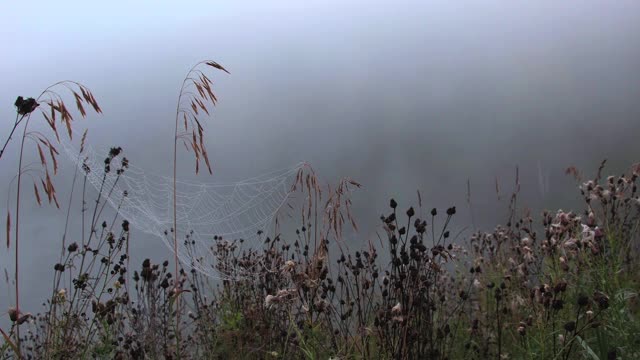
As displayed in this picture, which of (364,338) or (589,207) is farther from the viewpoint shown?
(589,207)

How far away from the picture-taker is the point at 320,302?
2.80 metres

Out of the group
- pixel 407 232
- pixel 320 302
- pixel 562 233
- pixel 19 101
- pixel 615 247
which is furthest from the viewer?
pixel 562 233

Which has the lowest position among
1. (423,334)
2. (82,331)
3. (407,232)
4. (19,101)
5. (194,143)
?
(423,334)

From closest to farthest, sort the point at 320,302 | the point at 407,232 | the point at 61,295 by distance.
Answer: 1. the point at 320,302
2. the point at 407,232
3. the point at 61,295

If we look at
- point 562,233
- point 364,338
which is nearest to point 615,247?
point 562,233

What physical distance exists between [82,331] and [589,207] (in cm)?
381

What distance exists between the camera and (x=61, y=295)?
141 inches

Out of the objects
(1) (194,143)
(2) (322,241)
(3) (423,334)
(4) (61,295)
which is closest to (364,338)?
(3) (423,334)

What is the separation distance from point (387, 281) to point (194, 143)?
1.39 m

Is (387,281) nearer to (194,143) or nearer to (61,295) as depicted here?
(194,143)

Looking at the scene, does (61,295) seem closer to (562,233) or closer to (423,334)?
(423,334)

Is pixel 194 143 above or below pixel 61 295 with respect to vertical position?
above

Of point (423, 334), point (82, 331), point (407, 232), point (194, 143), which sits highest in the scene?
point (194, 143)

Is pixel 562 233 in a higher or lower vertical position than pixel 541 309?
higher
